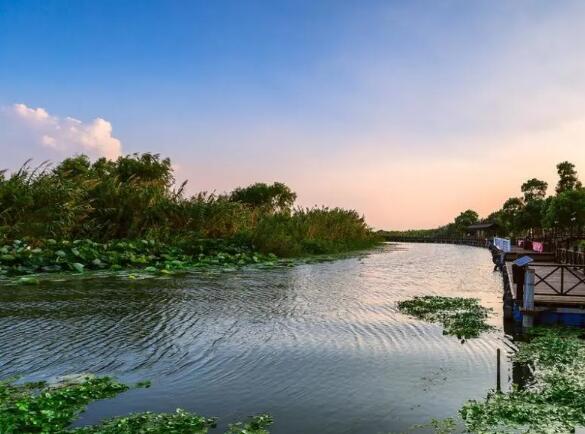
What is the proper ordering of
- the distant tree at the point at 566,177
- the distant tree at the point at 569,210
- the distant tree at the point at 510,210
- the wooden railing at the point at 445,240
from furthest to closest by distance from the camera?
the wooden railing at the point at 445,240, the distant tree at the point at 510,210, the distant tree at the point at 566,177, the distant tree at the point at 569,210

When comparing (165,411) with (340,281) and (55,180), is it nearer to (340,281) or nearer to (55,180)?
(340,281)

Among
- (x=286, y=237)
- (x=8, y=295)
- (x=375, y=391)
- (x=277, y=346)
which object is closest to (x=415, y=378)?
(x=375, y=391)

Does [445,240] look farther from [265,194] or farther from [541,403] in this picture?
[541,403]

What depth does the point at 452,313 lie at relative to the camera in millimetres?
15938

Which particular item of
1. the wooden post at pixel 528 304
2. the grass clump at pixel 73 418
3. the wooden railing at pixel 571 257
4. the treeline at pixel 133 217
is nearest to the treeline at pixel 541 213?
the wooden railing at pixel 571 257

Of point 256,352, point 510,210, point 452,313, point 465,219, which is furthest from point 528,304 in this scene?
point 465,219

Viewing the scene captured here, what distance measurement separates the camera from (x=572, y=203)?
43062 millimetres

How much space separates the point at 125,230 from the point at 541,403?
96.2 ft

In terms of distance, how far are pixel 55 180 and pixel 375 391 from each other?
25708 millimetres

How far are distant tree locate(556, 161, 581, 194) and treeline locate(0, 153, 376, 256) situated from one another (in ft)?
116

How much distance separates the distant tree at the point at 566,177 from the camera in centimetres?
6406

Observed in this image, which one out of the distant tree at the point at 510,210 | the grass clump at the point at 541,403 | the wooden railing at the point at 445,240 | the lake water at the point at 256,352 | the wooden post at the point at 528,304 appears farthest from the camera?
the wooden railing at the point at 445,240

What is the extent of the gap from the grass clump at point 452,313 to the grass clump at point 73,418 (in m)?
7.88

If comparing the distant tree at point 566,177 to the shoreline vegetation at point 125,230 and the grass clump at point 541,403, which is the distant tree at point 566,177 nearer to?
the shoreline vegetation at point 125,230
